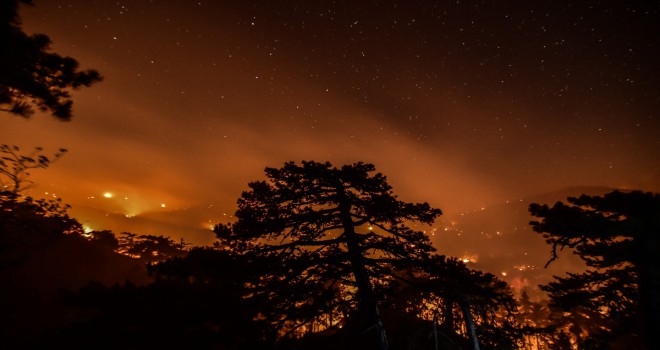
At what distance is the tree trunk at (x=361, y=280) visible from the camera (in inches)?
286

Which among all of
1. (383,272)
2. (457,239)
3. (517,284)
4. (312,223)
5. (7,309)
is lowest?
(7,309)

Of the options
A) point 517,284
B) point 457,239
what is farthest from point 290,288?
point 457,239

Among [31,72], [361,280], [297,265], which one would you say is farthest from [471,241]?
[31,72]

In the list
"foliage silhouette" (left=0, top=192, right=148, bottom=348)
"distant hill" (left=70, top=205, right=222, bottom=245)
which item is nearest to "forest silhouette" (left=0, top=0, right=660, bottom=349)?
"foliage silhouette" (left=0, top=192, right=148, bottom=348)

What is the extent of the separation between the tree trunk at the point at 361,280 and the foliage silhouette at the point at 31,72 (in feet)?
23.9

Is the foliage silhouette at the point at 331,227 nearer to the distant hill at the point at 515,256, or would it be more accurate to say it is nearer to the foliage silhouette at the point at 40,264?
the foliage silhouette at the point at 40,264

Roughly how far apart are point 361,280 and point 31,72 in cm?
922

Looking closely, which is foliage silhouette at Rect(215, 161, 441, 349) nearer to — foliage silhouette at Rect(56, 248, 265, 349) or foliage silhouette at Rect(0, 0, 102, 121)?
foliage silhouette at Rect(56, 248, 265, 349)

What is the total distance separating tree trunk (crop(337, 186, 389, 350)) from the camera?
23.8 feet

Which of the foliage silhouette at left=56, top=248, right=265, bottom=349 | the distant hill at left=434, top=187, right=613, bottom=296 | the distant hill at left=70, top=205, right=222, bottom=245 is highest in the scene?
the distant hill at left=434, top=187, right=613, bottom=296

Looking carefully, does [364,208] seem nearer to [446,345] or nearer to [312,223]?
[312,223]

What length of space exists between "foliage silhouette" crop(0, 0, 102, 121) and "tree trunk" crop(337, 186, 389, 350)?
729 cm

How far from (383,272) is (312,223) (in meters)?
2.86

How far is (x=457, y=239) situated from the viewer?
650 feet
